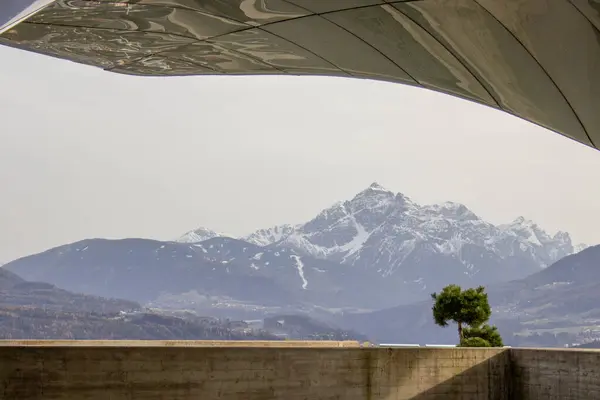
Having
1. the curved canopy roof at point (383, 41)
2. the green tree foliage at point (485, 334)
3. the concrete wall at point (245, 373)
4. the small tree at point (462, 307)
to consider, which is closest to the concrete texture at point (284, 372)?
the concrete wall at point (245, 373)

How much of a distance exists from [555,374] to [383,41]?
16.1m

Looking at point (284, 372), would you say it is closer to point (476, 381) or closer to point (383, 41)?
point (476, 381)

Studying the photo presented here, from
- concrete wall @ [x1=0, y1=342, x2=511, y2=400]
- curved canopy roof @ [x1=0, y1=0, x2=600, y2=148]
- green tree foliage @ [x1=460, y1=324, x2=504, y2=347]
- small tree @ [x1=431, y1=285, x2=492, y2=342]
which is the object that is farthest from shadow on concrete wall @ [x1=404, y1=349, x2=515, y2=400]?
small tree @ [x1=431, y1=285, x2=492, y2=342]

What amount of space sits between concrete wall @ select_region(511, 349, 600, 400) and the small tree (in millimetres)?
24522

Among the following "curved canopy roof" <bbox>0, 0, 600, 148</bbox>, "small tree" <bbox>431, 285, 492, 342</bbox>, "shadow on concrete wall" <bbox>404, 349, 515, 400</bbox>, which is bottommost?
"shadow on concrete wall" <bbox>404, 349, 515, 400</bbox>

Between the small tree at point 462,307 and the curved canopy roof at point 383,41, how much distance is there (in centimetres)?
3574

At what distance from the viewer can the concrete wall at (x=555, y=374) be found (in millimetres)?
27078

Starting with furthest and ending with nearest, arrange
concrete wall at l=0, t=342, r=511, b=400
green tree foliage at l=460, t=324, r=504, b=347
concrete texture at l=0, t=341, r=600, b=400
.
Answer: green tree foliage at l=460, t=324, r=504, b=347 < concrete texture at l=0, t=341, r=600, b=400 < concrete wall at l=0, t=342, r=511, b=400

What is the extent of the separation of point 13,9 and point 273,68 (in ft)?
38.7

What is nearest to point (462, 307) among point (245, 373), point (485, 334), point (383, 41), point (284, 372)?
point (485, 334)

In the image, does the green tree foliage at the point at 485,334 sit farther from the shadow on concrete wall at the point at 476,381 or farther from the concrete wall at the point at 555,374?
the shadow on concrete wall at the point at 476,381

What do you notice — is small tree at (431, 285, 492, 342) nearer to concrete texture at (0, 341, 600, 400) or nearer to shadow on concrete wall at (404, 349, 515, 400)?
shadow on concrete wall at (404, 349, 515, 400)

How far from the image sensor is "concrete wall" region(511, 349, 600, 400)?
27078 millimetres

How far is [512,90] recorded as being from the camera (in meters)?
16.7
